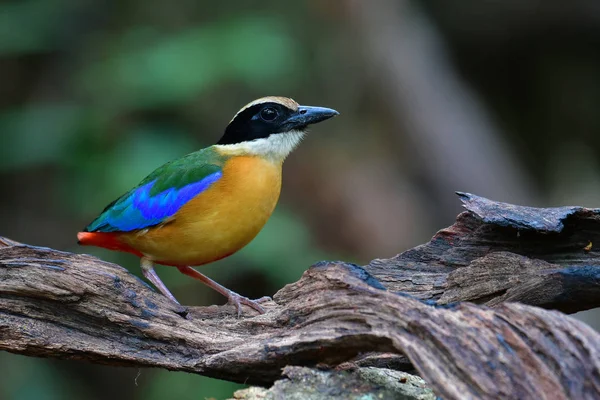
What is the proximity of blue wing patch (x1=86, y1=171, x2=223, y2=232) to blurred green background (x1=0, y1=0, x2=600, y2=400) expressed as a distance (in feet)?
7.79

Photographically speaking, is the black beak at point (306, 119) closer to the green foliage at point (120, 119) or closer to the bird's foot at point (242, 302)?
the bird's foot at point (242, 302)

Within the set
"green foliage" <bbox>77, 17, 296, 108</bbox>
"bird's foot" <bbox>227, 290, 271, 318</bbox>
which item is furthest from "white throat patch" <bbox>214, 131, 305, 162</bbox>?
"green foliage" <bbox>77, 17, 296, 108</bbox>

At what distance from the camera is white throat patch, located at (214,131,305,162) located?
5.19 m

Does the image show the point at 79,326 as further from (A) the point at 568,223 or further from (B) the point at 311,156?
(B) the point at 311,156

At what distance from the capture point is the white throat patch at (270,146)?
17.0ft

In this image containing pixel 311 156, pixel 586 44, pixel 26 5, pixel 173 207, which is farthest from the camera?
pixel 586 44

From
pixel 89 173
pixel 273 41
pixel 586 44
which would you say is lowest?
pixel 89 173

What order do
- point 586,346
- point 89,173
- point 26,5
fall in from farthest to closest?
point 26,5 < point 89,173 < point 586,346

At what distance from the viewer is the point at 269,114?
535 cm

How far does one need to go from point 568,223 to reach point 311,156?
20.3 ft

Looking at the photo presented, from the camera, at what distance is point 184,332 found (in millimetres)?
3939

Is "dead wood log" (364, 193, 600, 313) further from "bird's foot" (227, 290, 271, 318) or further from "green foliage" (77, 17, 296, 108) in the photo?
"green foliage" (77, 17, 296, 108)

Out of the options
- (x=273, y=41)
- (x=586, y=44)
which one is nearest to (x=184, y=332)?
(x=273, y=41)

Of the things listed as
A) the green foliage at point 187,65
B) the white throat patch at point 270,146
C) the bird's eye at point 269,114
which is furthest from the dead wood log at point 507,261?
the green foliage at point 187,65
